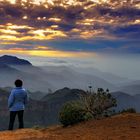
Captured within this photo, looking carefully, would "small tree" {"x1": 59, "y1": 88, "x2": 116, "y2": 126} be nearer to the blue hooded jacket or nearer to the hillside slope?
the hillside slope

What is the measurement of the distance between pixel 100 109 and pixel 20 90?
372cm

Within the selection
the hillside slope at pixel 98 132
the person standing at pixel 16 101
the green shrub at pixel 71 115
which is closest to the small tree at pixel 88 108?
the green shrub at pixel 71 115

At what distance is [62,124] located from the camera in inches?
760

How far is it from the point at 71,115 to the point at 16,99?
8.17ft

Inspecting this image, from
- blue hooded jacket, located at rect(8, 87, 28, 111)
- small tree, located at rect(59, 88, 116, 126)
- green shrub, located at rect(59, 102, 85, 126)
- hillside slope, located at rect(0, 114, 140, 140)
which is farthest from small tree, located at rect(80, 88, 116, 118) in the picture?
blue hooded jacket, located at rect(8, 87, 28, 111)

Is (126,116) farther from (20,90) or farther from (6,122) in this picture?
(6,122)

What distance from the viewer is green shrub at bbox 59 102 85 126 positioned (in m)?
18.5

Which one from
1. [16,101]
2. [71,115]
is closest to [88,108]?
[71,115]

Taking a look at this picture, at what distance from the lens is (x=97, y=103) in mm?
19172

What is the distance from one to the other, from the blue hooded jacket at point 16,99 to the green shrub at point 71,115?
1.88 meters

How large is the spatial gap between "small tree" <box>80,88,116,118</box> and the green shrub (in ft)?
1.31

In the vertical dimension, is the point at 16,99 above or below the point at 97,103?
above

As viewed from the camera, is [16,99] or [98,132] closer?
[98,132]

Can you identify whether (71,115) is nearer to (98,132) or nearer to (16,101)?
(16,101)
